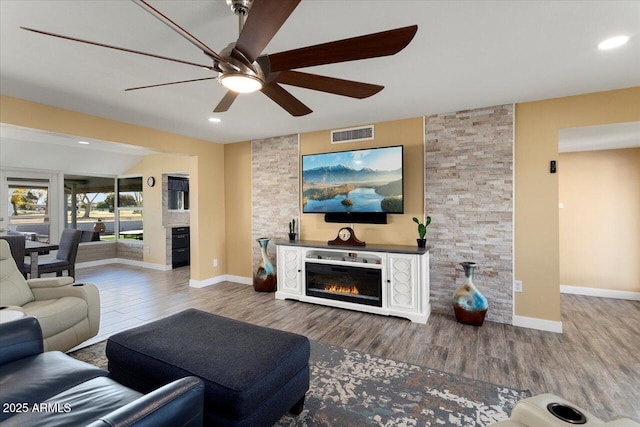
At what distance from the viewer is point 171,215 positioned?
654 cm

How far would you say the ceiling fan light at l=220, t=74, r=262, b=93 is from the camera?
1454 millimetres

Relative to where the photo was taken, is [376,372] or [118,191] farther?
[118,191]

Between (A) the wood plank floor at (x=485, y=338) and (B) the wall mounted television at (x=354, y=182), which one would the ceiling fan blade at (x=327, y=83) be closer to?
(B) the wall mounted television at (x=354, y=182)

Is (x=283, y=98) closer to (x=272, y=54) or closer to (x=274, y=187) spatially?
(x=272, y=54)

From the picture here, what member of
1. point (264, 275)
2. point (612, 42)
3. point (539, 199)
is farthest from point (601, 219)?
point (264, 275)

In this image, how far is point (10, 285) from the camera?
2.60 meters

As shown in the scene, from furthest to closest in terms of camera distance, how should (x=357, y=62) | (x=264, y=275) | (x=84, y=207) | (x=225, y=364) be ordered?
(x=84, y=207), (x=264, y=275), (x=357, y=62), (x=225, y=364)

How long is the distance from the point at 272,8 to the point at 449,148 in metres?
2.99

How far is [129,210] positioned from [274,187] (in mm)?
4529

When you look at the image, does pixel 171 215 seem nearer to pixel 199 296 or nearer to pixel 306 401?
pixel 199 296

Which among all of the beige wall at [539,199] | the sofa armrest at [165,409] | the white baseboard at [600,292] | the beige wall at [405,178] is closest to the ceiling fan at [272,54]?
the sofa armrest at [165,409]

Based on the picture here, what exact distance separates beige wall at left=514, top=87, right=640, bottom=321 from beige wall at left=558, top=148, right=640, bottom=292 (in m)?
1.76

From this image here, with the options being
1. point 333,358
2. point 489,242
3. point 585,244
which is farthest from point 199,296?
point 585,244

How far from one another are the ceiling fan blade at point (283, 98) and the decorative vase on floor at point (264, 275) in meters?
2.79
